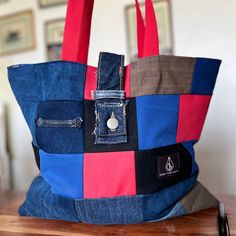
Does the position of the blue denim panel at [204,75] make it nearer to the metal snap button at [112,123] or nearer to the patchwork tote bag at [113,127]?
the patchwork tote bag at [113,127]

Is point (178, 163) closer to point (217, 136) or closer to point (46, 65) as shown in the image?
point (46, 65)

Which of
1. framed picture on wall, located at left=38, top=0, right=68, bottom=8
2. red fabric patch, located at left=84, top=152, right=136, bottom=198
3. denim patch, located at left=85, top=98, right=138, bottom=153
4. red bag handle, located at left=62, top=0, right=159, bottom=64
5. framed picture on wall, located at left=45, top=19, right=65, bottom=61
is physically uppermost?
framed picture on wall, located at left=38, top=0, right=68, bottom=8

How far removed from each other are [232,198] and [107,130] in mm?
312

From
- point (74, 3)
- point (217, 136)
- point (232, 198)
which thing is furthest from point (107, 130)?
point (217, 136)

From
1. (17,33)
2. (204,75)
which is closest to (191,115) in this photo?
(204,75)

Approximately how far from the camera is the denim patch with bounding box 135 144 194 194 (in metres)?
0.37

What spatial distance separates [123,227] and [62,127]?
0.57 ft

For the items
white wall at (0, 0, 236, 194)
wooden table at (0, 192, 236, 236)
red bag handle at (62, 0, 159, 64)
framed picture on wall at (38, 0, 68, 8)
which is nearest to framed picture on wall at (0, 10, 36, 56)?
framed picture on wall at (38, 0, 68, 8)

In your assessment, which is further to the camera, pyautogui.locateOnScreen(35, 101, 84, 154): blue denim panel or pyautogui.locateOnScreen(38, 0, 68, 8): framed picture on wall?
pyautogui.locateOnScreen(38, 0, 68, 8): framed picture on wall

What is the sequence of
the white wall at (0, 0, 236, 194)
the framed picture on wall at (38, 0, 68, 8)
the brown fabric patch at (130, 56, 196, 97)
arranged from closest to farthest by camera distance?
the brown fabric patch at (130, 56, 196, 97) < the white wall at (0, 0, 236, 194) < the framed picture on wall at (38, 0, 68, 8)

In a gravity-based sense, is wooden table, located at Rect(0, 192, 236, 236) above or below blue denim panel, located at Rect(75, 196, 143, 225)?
below

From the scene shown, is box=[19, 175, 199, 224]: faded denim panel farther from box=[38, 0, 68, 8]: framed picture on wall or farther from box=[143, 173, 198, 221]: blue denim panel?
box=[38, 0, 68, 8]: framed picture on wall

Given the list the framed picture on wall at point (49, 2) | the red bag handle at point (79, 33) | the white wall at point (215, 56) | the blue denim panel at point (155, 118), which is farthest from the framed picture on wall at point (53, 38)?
the blue denim panel at point (155, 118)

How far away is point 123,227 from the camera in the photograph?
0.38 metres
